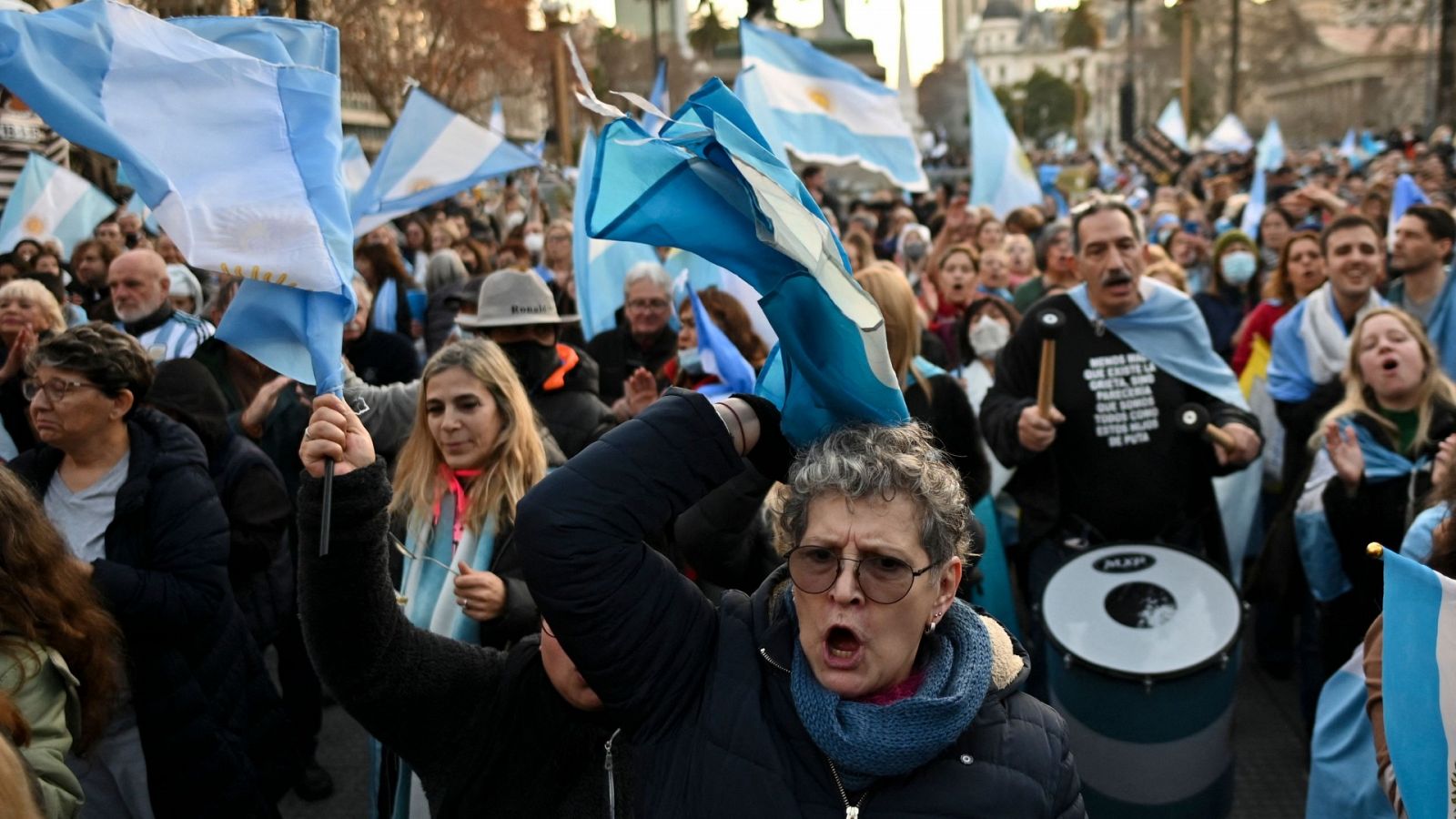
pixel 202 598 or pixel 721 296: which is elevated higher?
pixel 721 296

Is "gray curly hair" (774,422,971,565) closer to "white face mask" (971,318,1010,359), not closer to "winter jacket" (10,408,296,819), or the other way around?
"winter jacket" (10,408,296,819)

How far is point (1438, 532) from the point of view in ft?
7.78

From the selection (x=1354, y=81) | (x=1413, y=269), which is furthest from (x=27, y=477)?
(x=1354, y=81)

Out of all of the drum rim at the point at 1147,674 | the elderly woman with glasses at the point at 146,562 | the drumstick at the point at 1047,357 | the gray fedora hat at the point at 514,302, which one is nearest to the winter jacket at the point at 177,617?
the elderly woman with glasses at the point at 146,562

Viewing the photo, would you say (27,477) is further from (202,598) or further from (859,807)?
(859,807)

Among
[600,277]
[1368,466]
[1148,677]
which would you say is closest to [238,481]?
[1148,677]

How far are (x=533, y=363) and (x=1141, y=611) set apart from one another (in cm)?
220

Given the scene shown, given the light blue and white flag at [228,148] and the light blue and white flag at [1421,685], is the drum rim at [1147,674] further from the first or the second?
the light blue and white flag at [228,148]

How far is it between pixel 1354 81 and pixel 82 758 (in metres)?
70.7

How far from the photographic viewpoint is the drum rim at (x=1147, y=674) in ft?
11.2

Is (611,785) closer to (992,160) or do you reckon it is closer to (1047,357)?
(1047,357)

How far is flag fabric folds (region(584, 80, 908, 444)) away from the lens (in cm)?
179

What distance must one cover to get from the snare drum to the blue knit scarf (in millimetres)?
1825

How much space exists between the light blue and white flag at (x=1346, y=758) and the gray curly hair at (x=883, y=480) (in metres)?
1.16
